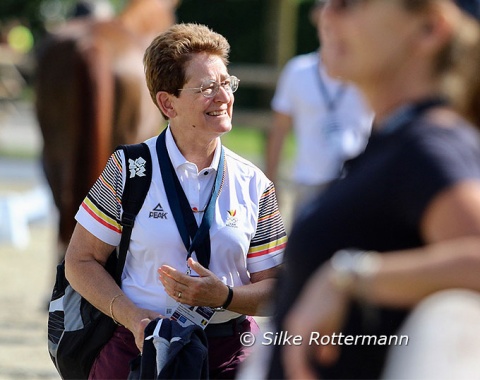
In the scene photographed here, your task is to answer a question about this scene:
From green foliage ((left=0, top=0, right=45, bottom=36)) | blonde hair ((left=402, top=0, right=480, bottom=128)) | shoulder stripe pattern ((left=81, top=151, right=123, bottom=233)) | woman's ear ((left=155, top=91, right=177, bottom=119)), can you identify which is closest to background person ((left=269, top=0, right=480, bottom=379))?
blonde hair ((left=402, top=0, right=480, bottom=128))

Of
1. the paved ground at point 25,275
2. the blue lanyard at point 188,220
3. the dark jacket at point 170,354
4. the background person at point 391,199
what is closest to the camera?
the background person at point 391,199

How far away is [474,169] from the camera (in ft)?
6.46

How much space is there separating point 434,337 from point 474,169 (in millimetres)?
332

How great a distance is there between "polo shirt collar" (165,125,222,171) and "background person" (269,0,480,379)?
4.07 ft

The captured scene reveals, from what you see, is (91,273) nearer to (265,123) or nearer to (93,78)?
(93,78)

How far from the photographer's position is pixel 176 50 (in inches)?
136

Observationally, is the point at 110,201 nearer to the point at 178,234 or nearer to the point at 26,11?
the point at 178,234

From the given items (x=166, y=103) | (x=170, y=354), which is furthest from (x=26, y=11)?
(x=170, y=354)

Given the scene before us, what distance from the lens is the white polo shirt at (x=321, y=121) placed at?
6402mm

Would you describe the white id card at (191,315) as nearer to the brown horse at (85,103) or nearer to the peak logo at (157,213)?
the peak logo at (157,213)

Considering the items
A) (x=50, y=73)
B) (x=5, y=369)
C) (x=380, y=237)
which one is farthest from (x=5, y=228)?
(x=380, y=237)

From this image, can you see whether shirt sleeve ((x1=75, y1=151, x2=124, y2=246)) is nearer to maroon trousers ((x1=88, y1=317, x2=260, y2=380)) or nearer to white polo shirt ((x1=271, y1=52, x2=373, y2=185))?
maroon trousers ((x1=88, y1=317, x2=260, y2=380))

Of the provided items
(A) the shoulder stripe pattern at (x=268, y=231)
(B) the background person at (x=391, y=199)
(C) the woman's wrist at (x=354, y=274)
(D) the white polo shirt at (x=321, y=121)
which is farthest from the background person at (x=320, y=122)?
(C) the woman's wrist at (x=354, y=274)

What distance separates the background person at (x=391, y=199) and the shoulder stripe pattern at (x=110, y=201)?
1.20 meters
